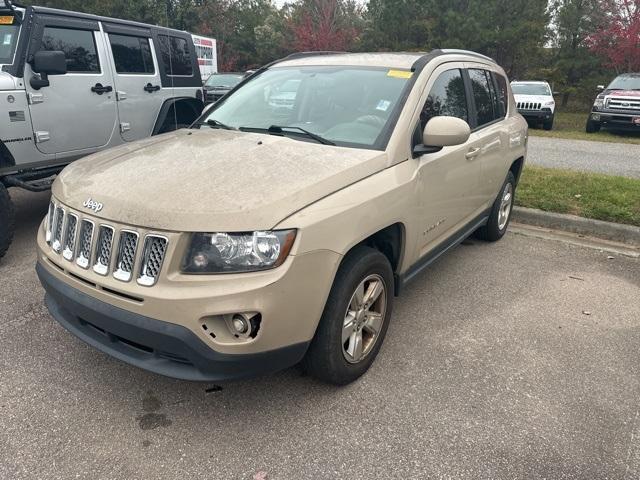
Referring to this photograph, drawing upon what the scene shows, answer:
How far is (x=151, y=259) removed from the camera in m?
2.23

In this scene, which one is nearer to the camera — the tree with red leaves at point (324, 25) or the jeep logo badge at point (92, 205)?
the jeep logo badge at point (92, 205)

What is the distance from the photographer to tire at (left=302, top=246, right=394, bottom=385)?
2.52m

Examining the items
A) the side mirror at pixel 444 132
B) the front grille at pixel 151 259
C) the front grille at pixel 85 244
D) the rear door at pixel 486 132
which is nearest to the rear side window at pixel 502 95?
the rear door at pixel 486 132

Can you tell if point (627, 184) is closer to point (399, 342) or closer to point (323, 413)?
point (399, 342)

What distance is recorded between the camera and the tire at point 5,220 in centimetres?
427

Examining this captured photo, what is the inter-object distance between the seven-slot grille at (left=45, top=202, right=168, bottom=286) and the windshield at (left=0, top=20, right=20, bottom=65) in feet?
9.42

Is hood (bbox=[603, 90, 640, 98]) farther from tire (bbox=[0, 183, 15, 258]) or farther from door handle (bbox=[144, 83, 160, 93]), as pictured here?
tire (bbox=[0, 183, 15, 258])

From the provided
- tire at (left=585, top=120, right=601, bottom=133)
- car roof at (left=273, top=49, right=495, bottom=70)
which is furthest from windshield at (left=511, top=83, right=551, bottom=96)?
car roof at (left=273, top=49, right=495, bottom=70)

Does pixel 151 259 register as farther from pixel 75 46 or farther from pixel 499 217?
pixel 75 46

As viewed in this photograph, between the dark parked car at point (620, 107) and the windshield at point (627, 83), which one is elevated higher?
the windshield at point (627, 83)

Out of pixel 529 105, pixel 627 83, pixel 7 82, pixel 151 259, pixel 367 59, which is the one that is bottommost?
pixel 151 259

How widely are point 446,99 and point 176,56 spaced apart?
4.37 metres

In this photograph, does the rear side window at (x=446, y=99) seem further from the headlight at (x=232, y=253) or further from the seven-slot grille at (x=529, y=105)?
the seven-slot grille at (x=529, y=105)

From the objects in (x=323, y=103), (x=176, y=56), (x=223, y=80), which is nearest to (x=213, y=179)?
(x=323, y=103)
